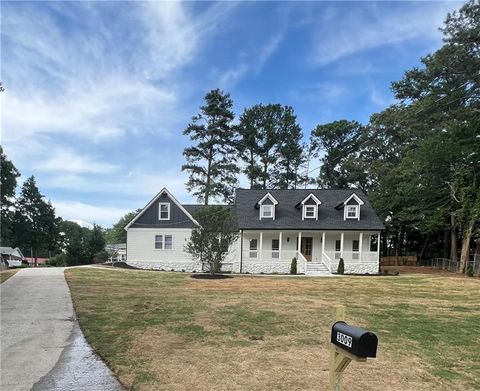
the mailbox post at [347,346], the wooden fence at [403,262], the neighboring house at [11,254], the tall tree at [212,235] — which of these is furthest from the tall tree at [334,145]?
the neighboring house at [11,254]

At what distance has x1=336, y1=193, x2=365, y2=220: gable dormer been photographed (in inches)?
1050

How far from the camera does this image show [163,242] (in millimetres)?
26984

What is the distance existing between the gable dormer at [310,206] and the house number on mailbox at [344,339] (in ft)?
80.6

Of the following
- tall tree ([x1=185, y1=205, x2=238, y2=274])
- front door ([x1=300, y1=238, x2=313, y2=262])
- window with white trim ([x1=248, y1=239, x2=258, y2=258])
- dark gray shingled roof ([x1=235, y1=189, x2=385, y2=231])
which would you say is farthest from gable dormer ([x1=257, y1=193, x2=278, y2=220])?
tall tree ([x1=185, y1=205, x2=238, y2=274])

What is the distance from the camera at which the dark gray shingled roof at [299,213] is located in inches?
1027

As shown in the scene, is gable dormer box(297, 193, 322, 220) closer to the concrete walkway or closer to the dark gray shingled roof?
the dark gray shingled roof

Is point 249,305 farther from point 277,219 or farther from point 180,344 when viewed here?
point 277,219

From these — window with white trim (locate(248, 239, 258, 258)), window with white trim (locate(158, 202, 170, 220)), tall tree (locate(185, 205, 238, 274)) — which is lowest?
window with white trim (locate(248, 239, 258, 258))

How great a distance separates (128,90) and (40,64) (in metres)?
3.76

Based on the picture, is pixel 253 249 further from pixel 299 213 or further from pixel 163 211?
pixel 163 211

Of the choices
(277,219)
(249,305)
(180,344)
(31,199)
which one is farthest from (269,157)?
(31,199)

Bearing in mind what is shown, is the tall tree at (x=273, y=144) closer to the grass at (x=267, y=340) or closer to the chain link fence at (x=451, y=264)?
the chain link fence at (x=451, y=264)

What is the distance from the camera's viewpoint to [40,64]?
12.6 meters

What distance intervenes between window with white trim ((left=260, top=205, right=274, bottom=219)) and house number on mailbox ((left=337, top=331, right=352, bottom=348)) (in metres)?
24.7
